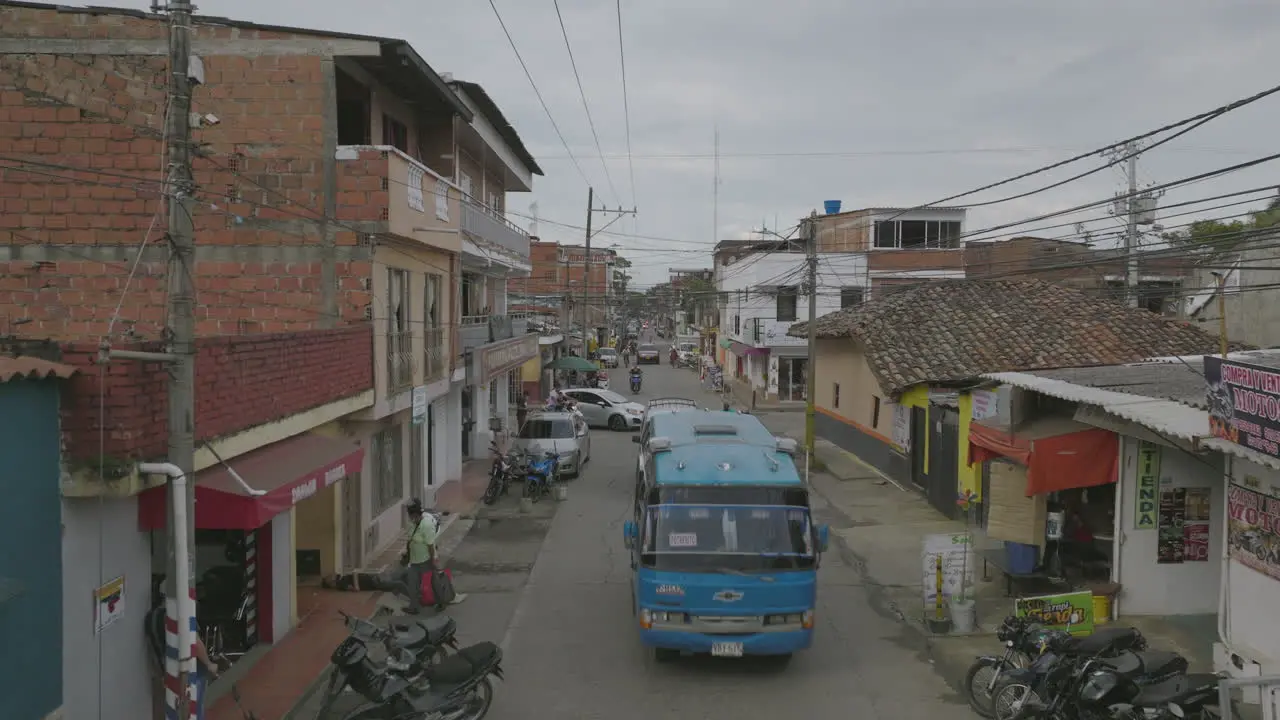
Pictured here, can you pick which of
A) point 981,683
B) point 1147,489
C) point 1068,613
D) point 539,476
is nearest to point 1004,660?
point 981,683

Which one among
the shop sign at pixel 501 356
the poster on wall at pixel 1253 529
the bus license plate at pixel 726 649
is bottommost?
the bus license plate at pixel 726 649

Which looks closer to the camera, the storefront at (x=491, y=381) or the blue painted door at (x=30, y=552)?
the blue painted door at (x=30, y=552)

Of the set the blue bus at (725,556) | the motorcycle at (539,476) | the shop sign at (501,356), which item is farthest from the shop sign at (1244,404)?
the shop sign at (501,356)

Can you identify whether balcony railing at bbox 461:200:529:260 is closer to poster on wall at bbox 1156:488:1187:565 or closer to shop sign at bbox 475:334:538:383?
shop sign at bbox 475:334:538:383

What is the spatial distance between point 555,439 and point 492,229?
5.54m

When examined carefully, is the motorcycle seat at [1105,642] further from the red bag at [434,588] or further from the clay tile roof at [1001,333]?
the clay tile roof at [1001,333]

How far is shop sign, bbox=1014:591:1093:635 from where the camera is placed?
32.7 feet

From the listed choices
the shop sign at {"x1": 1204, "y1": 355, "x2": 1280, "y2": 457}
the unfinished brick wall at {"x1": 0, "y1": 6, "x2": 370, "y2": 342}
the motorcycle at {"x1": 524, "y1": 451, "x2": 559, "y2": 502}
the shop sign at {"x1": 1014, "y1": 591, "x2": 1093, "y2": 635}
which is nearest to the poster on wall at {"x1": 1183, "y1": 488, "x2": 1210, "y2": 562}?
the shop sign at {"x1": 1014, "y1": 591, "x2": 1093, "y2": 635}

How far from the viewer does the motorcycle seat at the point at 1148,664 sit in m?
7.63

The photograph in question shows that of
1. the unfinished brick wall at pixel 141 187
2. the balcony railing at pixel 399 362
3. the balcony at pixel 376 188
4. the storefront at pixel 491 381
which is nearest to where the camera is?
the unfinished brick wall at pixel 141 187

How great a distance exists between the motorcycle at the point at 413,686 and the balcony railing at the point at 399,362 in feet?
23.9

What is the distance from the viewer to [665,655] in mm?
10812

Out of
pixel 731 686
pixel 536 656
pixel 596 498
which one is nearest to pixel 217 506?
pixel 536 656

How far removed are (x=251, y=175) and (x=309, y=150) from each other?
0.98m
